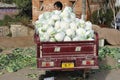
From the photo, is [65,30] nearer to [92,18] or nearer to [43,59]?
[43,59]

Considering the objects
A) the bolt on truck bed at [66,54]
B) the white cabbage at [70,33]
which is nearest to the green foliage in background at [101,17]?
the white cabbage at [70,33]

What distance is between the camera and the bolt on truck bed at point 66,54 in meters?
10.7

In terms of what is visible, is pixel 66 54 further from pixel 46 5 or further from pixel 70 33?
pixel 46 5

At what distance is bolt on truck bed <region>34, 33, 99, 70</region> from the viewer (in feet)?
35.0

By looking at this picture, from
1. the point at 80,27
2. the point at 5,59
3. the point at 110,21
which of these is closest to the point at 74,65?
the point at 80,27

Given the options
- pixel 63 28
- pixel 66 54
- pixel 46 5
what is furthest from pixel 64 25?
pixel 46 5

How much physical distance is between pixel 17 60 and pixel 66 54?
13.8 ft

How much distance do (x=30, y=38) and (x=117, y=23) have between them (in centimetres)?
1024

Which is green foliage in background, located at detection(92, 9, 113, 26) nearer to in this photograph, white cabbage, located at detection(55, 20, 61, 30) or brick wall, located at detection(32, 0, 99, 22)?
brick wall, located at detection(32, 0, 99, 22)

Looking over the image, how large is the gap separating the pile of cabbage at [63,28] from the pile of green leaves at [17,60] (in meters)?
2.32

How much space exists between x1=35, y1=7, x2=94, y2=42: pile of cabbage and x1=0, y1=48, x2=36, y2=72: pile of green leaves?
232 centimetres

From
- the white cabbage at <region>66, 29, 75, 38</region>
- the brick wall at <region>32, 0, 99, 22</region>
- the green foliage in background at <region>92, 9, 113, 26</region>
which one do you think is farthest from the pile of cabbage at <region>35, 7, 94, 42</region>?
the brick wall at <region>32, 0, 99, 22</region>

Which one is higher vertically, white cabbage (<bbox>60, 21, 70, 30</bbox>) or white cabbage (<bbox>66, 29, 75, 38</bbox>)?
white cabbage (<bbox>60, 21, 70, 30</bbox>)

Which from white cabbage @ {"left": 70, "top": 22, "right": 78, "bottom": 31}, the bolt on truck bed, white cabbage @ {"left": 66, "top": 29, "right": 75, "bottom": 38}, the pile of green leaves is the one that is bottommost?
the pile of green leaves
